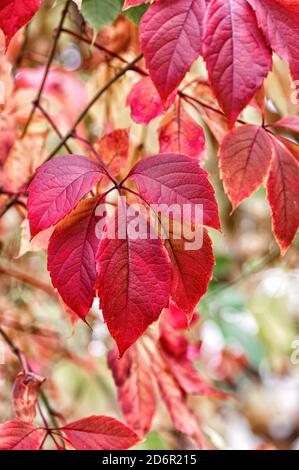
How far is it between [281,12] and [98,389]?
1.27m

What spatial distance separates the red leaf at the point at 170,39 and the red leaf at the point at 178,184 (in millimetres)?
58

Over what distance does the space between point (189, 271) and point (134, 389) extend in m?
0.36

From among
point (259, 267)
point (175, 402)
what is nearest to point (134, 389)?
point (175, 402)

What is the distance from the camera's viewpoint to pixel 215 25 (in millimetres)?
526

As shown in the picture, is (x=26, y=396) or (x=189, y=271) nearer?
(x=189, y=271)

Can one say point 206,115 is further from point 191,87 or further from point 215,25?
point 215,25

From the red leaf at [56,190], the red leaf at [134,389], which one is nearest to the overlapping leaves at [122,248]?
the red leaf at [56,190]

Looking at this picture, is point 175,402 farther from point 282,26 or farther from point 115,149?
point 282,26

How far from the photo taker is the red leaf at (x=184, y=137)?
70 cm

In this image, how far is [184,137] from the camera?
699 mm

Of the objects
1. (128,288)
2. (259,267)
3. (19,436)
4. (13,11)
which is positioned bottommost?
(259,267)

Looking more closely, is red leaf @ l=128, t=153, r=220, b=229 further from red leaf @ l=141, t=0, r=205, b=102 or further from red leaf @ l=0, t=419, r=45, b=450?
red leaf @ l=0, t=419, r=45, b=450

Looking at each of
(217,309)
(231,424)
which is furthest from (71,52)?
(231,424)

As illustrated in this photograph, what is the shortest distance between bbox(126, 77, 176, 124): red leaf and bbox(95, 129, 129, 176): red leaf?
31mm
